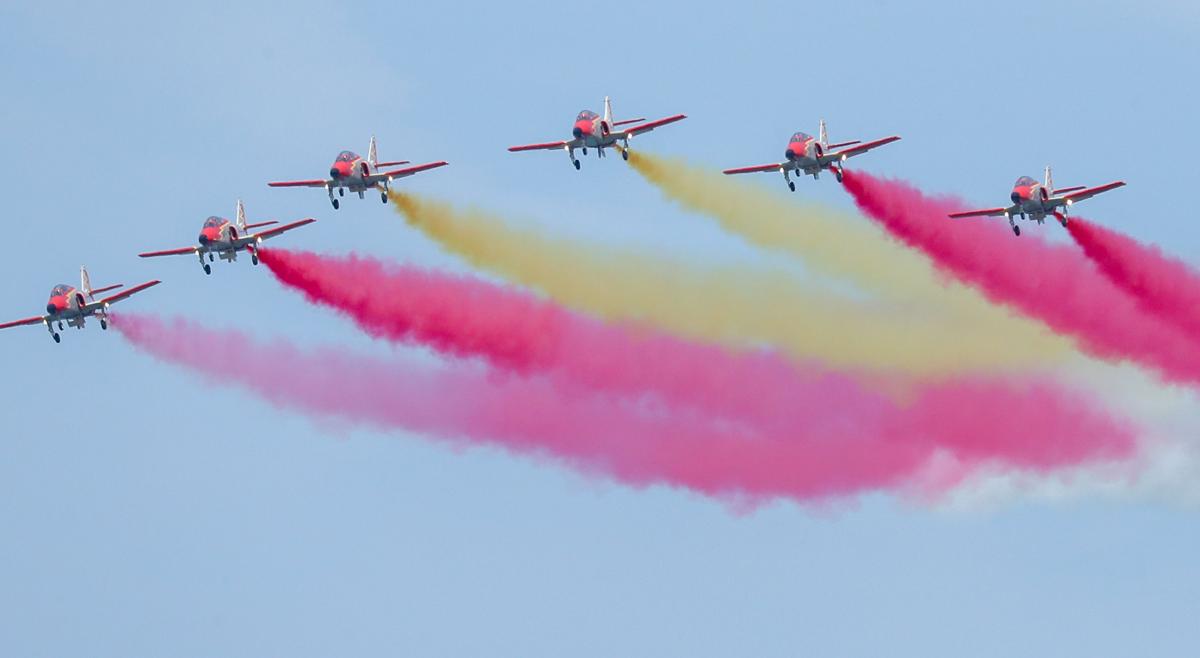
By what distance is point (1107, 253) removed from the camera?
19962 centimetres

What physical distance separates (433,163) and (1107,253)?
25.7 metres

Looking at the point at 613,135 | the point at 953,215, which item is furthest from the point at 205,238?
the point at 953,215

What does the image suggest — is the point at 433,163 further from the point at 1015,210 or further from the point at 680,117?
the point at 1015,210

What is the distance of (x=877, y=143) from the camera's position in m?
199

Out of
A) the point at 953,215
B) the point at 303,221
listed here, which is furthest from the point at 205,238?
the point at 953,215

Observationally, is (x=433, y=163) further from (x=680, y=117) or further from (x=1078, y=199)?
(x=1078, y=199)

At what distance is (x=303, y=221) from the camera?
199250 millimetres

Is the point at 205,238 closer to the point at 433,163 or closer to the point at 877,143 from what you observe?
the point at 433,163

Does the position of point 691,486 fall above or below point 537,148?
below

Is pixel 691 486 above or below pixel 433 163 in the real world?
below

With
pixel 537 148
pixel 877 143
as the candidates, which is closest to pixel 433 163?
pixel 537 148

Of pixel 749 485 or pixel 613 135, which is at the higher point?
pixel 613 135

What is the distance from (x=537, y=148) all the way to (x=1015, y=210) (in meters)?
18.3

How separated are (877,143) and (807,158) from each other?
2.70 meters
